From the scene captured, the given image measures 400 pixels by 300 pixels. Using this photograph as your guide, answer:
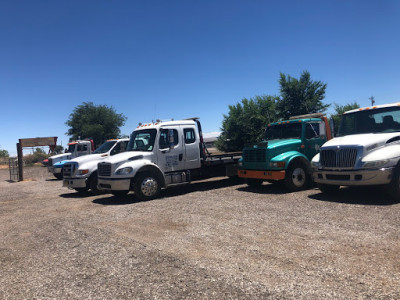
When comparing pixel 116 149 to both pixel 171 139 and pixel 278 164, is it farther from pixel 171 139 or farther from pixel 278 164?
pixel 278 164

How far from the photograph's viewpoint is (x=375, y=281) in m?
3.55

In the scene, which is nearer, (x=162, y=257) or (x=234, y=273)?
(x=234, y=273)

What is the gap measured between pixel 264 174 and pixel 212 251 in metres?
5.54

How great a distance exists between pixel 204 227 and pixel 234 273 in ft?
7.65

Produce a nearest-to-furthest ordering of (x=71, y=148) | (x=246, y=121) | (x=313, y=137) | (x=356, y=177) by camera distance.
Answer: (x=356, y=177) → (x=313, y=137) → (x=71, y=148) → (x=246, y=121)

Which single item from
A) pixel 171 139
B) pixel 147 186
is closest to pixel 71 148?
pixel 171 139

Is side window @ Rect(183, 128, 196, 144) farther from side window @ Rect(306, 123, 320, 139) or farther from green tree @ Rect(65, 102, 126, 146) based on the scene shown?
green tree @ Rect(65, 102, 126, 146)

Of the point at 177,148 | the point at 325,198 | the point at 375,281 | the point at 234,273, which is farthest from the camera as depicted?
the point at 177,148

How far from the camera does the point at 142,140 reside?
10.8 metres

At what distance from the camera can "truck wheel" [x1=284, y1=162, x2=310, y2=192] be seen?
980 cm

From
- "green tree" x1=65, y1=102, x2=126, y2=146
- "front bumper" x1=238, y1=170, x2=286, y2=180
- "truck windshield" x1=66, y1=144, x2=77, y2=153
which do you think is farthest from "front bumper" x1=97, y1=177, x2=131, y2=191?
"green tree" x1=65, y1=102, x2=126, y2=146

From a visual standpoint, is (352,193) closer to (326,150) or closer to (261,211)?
(326,150)

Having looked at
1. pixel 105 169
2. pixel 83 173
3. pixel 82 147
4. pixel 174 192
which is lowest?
pixel 174 192

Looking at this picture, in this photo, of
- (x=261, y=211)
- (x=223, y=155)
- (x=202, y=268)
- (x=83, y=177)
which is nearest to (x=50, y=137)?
(x=83, y=177)
